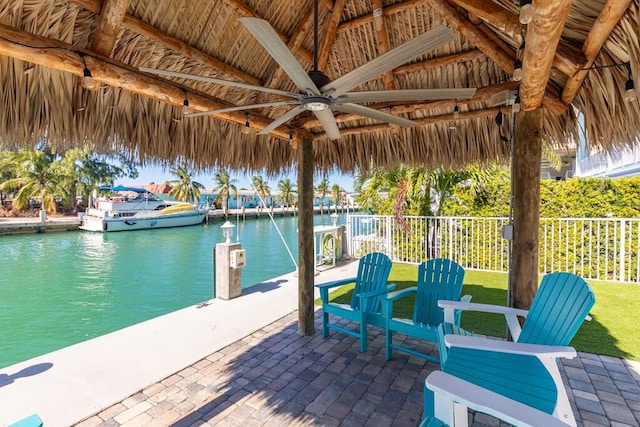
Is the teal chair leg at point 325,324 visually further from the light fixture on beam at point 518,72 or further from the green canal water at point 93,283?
the green canal water at point 93,283

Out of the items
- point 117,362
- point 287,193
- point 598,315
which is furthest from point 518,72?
point 287,193

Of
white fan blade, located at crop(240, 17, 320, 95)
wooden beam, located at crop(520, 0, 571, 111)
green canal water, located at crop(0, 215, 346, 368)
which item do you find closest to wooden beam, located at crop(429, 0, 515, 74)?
wooden beam, located at crop(520, 0, 571, 111)

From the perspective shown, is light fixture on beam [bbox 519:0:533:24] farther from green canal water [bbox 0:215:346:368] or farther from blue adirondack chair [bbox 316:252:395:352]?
green canal water [bbox 0:215:346:368]

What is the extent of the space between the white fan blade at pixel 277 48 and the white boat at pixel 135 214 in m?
26.4

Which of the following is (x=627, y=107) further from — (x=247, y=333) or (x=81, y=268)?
(x=81, y=268)

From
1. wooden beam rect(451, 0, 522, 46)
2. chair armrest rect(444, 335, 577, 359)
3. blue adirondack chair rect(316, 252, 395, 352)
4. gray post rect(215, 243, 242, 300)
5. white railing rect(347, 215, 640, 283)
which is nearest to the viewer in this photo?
chair armrest rect(444, 335, 577, 359)

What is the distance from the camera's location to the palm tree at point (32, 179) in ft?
75.9

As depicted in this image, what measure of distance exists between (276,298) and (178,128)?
9.86 feet

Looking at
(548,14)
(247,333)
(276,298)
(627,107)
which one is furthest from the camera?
(276,298)

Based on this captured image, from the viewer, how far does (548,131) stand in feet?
10.7

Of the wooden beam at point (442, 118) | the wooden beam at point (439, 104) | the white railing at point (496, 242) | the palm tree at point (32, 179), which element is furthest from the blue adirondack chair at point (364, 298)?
the palm tree at point (32, 179)

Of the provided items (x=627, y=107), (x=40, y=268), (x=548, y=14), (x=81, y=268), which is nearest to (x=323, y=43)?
(x=548, y=14)

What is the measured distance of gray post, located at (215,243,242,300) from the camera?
4.84m

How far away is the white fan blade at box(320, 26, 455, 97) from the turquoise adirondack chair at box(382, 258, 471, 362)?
2023mm
